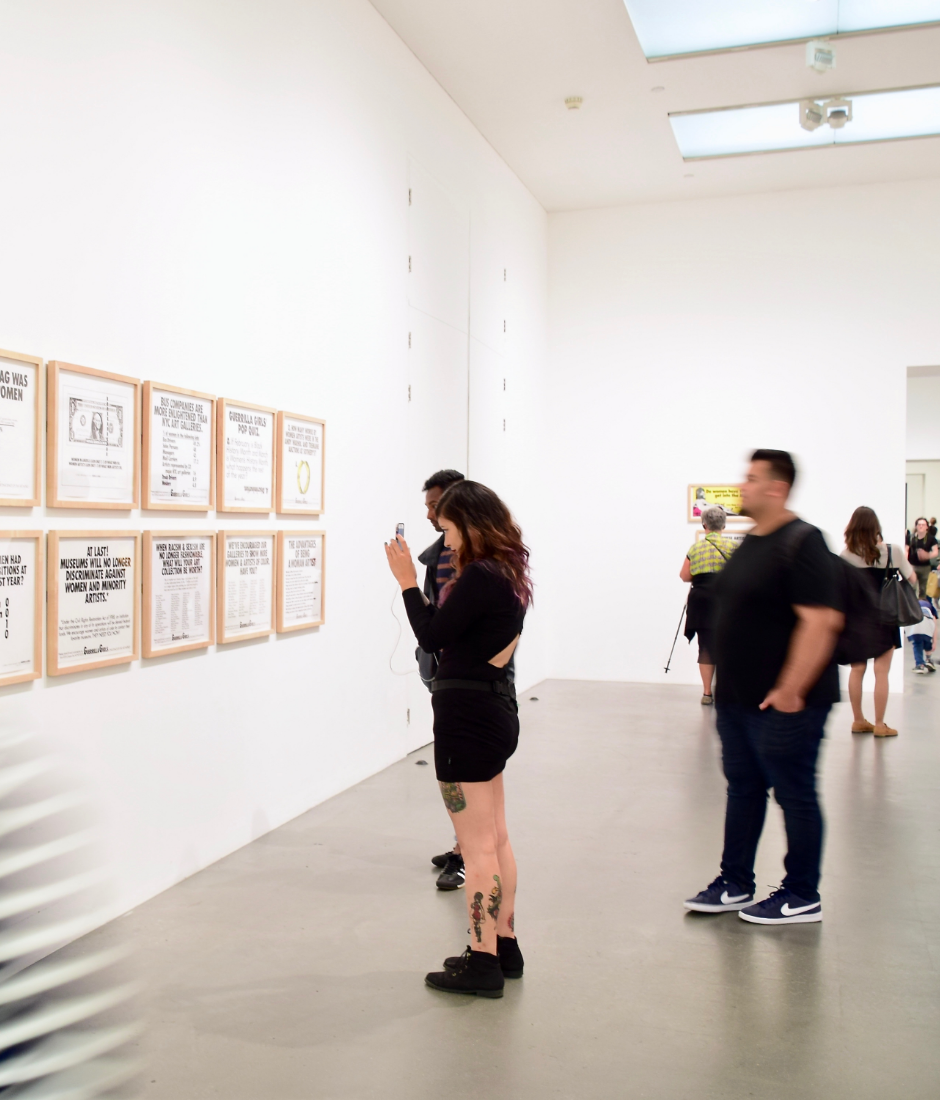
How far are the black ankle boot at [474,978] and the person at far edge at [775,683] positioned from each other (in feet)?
3.00

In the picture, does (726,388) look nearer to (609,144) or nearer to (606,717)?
(609,144)

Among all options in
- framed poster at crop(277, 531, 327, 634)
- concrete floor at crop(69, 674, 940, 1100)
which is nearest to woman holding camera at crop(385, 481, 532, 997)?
concrete floor at crop(69, 674, 940, 1100)

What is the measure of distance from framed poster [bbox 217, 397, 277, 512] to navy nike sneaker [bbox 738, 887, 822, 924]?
2318 mm

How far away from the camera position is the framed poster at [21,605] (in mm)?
2564

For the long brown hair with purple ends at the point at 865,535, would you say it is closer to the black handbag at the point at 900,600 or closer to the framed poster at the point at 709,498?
the black handbag at the point at 900,600

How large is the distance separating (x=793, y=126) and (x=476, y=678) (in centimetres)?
589

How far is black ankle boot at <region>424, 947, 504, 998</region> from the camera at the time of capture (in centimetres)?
249

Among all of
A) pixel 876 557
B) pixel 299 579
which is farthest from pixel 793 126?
pixel 299 579

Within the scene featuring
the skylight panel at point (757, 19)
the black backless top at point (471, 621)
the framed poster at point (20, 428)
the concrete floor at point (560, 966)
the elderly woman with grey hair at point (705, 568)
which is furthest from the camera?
the elderly woman with grey hair at point (705, 568)

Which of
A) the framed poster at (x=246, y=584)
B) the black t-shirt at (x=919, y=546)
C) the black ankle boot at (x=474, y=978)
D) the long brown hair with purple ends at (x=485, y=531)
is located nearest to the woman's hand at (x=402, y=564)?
the long brown hair with purple ends at (x=485, y=531)

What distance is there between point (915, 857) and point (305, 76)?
13.4ft

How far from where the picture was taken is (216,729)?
3.54 m

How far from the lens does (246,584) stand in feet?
12.3

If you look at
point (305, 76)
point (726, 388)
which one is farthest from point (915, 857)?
point (726, 388)
